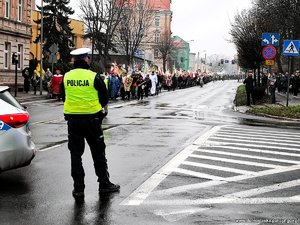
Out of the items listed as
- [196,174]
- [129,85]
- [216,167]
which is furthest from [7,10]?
[196,174]

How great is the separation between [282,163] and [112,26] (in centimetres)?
5082

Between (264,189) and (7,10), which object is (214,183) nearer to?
(264,189)

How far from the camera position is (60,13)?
59.0 m

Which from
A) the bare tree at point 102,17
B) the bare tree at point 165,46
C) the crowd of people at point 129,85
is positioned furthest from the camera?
the bare tree at point 165,46

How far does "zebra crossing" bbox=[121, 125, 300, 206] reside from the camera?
7031 mm

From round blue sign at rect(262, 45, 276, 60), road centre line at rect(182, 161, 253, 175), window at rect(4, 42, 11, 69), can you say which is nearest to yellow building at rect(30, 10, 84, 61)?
window at rect(4, 42, 11, 69)

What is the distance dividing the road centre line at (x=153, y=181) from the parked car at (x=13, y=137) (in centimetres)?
174

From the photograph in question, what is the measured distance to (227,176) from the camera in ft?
28.0

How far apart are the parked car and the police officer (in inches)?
37.2

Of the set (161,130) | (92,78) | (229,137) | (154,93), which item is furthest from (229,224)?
(154,93)

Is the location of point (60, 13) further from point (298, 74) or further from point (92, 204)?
point (92, 204)

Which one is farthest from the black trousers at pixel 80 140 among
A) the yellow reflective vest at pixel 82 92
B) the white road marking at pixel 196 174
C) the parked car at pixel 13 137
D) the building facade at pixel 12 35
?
the building facade at pixel 12 35

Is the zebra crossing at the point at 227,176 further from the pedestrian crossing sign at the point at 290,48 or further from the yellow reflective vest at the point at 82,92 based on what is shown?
the pedestrian crossing sign at the point at 290,48

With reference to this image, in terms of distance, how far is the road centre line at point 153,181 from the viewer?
22.7 ft
